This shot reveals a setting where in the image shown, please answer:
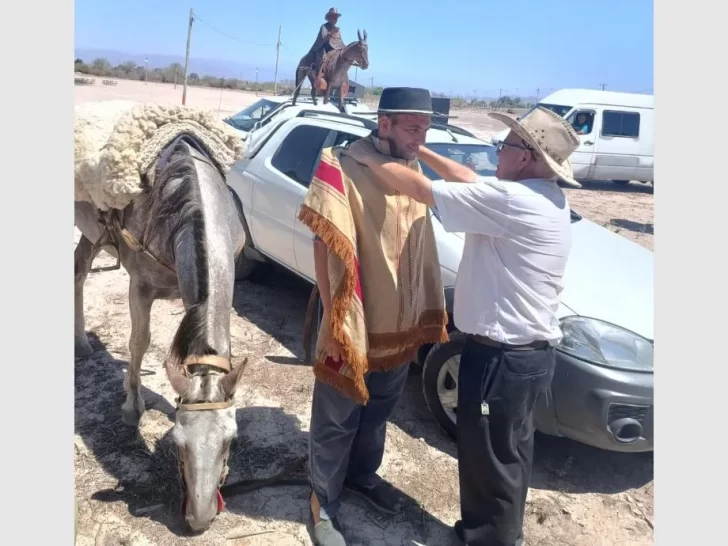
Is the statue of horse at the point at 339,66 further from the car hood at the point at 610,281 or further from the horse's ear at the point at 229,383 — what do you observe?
the horse's ear at the point at 229,383

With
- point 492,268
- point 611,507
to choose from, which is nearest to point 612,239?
point 611,507

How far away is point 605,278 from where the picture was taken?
11.9 ft

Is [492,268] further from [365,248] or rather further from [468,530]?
[468,530]

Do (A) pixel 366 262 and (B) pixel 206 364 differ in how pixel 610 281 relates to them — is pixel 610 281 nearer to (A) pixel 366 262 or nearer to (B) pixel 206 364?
(A) pixel 366 262

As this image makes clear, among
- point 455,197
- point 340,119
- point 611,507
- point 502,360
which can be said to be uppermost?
point 340,119

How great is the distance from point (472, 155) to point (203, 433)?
11.4ft

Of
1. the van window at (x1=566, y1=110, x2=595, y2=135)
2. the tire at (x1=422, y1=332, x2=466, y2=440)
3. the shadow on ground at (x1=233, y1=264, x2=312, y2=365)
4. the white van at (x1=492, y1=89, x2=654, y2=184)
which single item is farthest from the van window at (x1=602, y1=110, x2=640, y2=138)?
the tire at (x1=422, y1=332, x2=466, y2=440)

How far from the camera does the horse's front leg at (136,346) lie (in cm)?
371

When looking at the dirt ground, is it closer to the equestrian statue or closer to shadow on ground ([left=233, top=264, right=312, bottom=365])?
shadow on ground ([left=233, top=264, right=312, bottom=365])

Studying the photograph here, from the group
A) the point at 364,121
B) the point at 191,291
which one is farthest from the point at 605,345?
the point at 364,121

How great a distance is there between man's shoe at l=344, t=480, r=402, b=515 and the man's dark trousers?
0.51m

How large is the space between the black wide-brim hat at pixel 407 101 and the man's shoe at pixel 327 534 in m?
2.10

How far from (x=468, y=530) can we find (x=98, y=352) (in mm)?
3399

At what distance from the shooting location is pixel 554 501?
3291mm
